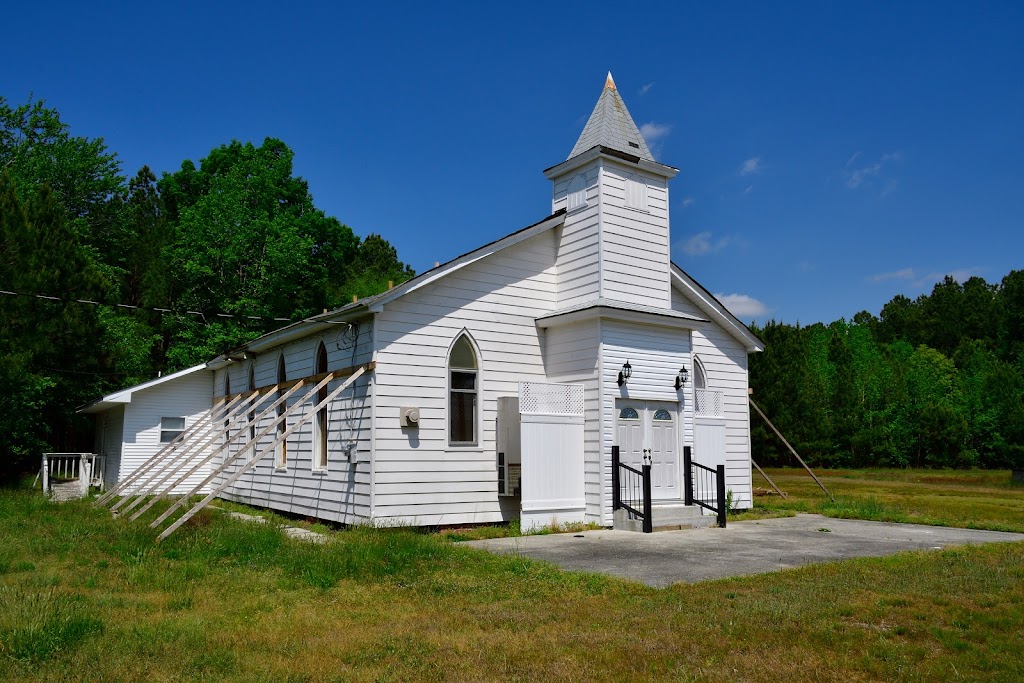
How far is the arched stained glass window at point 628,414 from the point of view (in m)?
17.0

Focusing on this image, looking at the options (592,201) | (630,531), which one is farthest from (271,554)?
(592,201)

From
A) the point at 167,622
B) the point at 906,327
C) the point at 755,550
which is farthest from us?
the point at 906,327

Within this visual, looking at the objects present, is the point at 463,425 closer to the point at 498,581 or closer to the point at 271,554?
the point at 271,554

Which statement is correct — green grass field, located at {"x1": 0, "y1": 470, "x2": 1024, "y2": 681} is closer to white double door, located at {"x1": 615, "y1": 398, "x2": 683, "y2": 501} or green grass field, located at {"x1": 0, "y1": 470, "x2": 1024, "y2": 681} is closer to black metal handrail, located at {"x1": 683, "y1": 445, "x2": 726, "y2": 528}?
black metal handrail, located at {"x1": 683, "y1": 445, "x2": 726, "y2": 528}

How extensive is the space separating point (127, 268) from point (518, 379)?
31.5 metres

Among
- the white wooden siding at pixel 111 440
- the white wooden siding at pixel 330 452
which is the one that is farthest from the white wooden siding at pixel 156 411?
the white wooden siding at pixel 330 452

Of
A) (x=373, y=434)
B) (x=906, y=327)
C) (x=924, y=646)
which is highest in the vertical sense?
(x=906, y=327)

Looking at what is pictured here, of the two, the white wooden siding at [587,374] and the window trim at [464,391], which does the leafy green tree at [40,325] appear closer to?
the window trim at [464,391]

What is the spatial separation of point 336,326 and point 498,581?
27.9 feet

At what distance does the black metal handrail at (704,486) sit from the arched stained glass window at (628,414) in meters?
1.41

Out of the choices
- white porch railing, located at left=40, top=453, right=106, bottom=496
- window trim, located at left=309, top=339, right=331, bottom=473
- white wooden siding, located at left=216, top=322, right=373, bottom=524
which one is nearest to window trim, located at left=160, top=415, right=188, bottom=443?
white porch railing, located at left=40, top=453, right=106, bottom=496

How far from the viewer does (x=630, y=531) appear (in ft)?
52.0

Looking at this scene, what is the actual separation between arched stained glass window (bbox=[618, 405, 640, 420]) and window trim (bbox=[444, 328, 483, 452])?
9.51 feet

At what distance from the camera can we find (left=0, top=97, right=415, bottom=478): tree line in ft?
81.6
